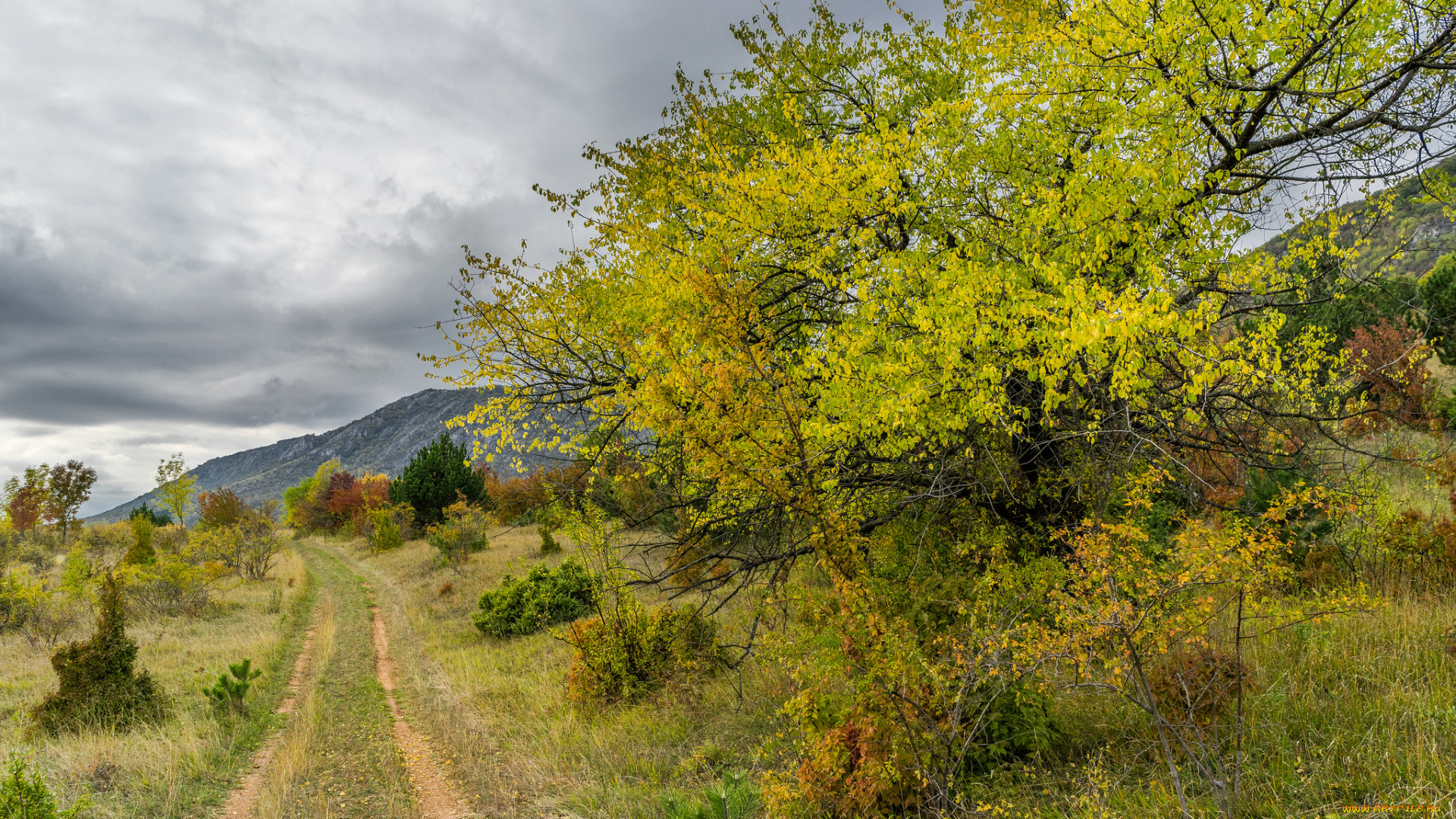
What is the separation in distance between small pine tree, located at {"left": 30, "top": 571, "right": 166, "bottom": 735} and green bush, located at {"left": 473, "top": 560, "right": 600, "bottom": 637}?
5.26 m

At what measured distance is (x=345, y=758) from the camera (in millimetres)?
7570

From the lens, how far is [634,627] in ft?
28.1

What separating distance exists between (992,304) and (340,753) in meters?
9.12

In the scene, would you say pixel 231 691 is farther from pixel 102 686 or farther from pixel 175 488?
pixel 175 488

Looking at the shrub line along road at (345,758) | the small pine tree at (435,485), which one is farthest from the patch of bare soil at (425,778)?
the small pine tree at (435,485)

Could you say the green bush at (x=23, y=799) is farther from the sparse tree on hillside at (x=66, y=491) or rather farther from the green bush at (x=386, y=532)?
the sparse tree on hillside at (x=66, y=491)

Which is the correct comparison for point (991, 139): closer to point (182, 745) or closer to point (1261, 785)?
point (1261, 785)

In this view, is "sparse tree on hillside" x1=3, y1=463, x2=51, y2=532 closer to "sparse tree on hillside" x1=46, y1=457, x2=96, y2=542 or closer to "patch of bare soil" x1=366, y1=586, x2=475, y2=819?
"sparse tree on hillside" x1=46, y1=457, x2=96, y2=542

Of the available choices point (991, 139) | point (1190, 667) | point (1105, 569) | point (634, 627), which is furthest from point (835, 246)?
point (634, 627)

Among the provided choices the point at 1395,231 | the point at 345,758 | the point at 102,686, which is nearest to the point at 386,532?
the point at 102,686

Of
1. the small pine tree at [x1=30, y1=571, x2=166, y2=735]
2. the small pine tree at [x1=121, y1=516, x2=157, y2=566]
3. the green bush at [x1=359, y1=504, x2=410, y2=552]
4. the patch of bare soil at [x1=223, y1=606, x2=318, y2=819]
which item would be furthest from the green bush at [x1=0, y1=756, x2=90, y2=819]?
the green bush at [x1=359, y1=504, x2=410, y2=552]

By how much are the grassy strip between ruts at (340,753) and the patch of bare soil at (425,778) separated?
11cm

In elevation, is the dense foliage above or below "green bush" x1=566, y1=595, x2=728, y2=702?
above

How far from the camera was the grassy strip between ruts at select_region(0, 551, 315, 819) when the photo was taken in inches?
245
